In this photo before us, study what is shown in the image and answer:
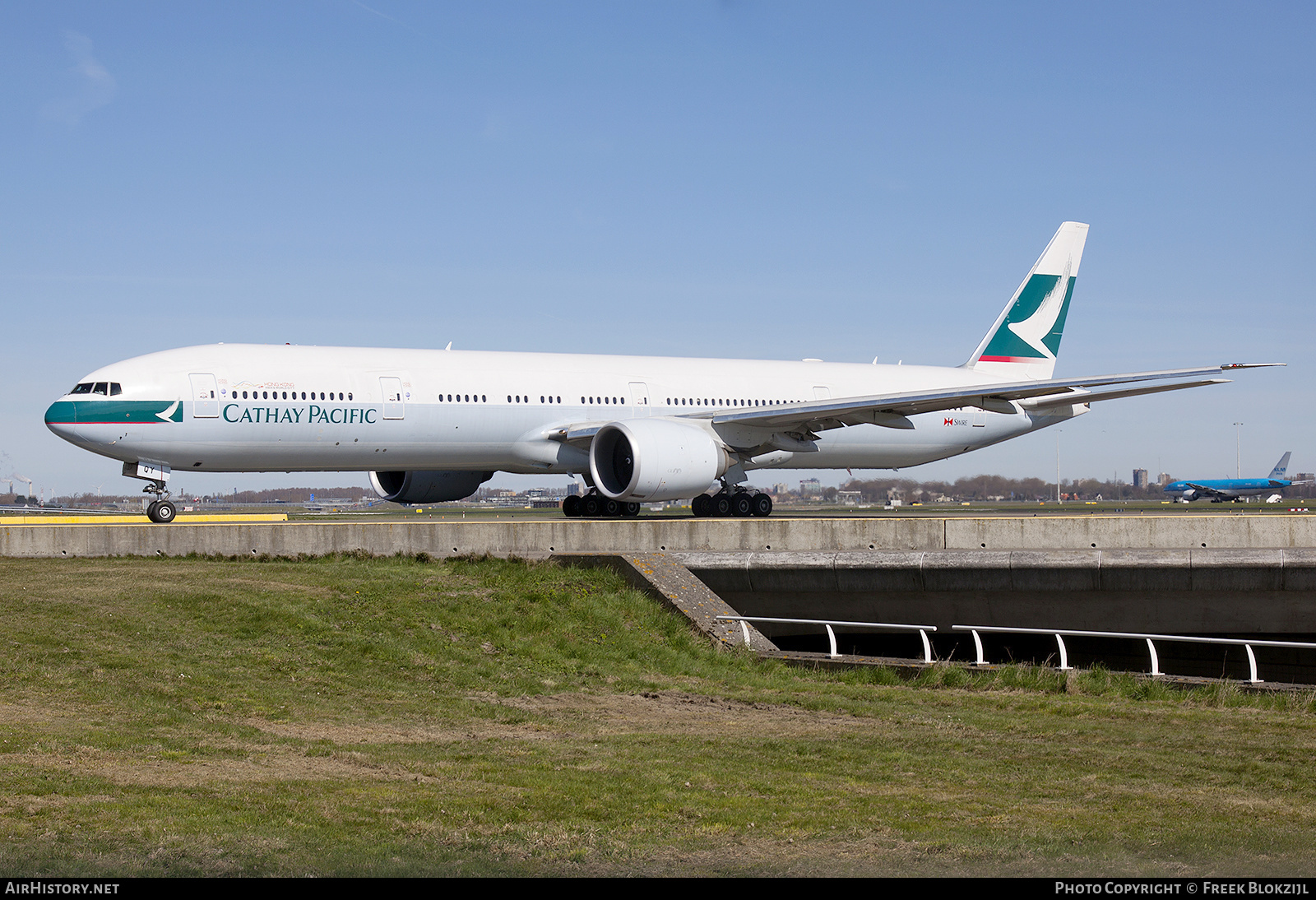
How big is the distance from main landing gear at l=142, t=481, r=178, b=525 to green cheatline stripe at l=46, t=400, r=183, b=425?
1.55 meters

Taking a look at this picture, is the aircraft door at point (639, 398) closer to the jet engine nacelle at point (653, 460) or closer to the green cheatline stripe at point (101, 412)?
the jet engine nacelle at point (653, 460)

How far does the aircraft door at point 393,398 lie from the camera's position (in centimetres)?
2536

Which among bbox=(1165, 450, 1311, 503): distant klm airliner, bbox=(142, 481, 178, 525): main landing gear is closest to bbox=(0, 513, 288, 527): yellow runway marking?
bbox=(142, 481, 178, 525): main landing gear

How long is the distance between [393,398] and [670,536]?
7584mm

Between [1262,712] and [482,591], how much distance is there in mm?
10598

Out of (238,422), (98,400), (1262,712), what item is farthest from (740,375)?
(1262,712)

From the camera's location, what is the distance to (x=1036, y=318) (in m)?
36.3

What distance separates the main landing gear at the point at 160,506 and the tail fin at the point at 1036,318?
75.5ft

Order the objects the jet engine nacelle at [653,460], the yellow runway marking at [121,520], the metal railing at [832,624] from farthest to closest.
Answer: the yellow runway marking at [121,520] < the jet engine nacelle at [653,460] < the metal railing at [832,624]

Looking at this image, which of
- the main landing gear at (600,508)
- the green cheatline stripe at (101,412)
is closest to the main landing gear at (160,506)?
the green cheatline stripe at (101,412)

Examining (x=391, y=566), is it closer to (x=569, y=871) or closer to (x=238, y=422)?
(x=238, y=422)

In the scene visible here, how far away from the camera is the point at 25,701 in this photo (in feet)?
38.0

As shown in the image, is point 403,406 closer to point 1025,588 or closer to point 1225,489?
point 1025,588

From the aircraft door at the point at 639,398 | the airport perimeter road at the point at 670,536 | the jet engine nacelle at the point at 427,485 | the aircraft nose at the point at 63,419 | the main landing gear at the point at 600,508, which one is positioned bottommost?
the airport perimeter road at the point at 670,536
